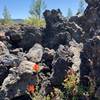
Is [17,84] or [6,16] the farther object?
[6,16]

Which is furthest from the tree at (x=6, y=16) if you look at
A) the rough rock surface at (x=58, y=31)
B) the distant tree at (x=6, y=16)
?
the rough rock surface at (x=58, y=31)

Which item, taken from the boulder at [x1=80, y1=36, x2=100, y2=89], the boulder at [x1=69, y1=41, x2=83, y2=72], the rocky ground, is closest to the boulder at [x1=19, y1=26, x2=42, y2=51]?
the rocky ground

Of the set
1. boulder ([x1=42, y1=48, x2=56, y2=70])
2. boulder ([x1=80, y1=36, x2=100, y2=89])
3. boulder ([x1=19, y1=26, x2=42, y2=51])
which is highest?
boulder ([x1=19, y1=26, x2=42, y2=51])

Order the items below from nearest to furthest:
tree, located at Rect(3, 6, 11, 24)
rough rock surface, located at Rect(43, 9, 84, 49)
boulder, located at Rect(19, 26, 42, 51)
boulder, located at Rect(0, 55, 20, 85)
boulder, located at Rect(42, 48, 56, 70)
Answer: boulder, located at Rect(0, 55, 20, 85) < boulder, located at Rect(42, 48, 56, 70) < rough rock surface, located at Rect(43, 9, 84, 49) < boulder, located at Rect(19, 26, 42, 51) < tree, located at Rect(3, 6, 11, 24)

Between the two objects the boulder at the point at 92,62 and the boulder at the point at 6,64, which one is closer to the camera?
the boulder at the point at 92,62

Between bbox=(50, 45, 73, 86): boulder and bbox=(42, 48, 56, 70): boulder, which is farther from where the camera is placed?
bbox=(42, 48, 56, 70): boulder

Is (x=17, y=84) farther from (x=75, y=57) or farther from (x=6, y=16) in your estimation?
(x=6, y=16)

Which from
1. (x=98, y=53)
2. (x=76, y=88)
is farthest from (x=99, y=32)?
(x=76, y=88)

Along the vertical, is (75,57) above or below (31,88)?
above

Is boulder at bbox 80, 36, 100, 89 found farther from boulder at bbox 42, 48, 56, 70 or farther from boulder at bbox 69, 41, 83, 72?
boulder at bbox 42, 48, 56, 70

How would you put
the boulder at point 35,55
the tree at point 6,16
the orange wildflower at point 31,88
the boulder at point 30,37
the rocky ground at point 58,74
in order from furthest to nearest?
the tree at point 6,16
the boulder at point 30,37
the boulder at point 35,55
the orange wildflower at point 31,88
the rocky ground at point 58,74

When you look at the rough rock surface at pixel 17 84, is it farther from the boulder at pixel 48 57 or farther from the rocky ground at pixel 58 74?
the boulder at pixel 48 57

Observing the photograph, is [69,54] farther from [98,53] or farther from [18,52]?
[18,52]

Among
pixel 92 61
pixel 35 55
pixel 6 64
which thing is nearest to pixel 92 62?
pixel 92 61
